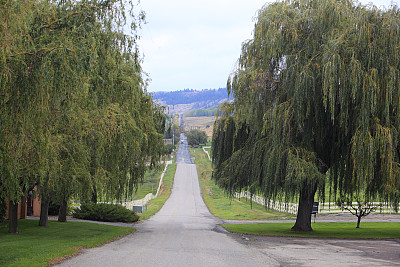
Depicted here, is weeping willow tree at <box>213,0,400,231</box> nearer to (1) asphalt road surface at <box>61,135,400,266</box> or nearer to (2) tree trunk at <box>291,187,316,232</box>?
(2) tree trunk at <box>291,187,316,232</box>

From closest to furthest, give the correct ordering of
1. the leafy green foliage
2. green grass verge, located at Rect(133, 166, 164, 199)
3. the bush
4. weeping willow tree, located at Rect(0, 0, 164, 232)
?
weeping willow tree, located at Rect(0, 0, 164, 232), the bush, green grass verge, located at Rect(133, 166, 164, 199), the leafy green foliage

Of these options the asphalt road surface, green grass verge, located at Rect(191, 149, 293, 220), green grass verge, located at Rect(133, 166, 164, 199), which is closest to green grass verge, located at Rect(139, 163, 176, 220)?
green grass verge, located at Rect(133, 166, 164, 199)

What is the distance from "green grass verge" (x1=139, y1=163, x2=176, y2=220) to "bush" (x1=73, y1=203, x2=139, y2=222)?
4.32 meters

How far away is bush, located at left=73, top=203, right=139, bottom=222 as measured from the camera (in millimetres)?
26938

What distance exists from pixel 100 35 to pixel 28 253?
5.84m

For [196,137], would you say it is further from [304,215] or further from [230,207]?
[304,215]

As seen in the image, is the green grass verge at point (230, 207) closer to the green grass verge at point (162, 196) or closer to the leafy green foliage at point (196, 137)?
the green grass verge at point (162, 196)

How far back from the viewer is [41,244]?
43.2 feet

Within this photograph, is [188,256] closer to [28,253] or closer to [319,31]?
[28,253]

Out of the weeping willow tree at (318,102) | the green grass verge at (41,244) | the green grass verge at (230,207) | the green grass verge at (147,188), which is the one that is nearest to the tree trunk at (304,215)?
the weeping willow tree at (318,102)

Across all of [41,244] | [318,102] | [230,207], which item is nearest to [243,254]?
[41,244]

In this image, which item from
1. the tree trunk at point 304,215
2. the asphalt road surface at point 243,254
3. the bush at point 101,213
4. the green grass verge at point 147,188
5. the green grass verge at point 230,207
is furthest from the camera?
the green grass verge at point 147,188

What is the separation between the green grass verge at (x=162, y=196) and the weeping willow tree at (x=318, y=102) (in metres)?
16.3

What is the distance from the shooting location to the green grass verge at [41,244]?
1043 centimetres
